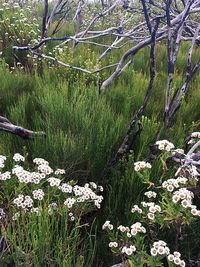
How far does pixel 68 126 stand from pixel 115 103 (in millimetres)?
496

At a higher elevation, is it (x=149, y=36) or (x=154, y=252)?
(x=149, y=36)

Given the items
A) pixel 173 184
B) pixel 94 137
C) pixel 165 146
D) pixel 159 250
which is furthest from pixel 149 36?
pixel 159 250

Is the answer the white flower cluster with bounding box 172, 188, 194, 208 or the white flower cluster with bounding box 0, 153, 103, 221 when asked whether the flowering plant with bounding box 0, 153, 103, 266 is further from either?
the white flower cluster with bounding box 172, 188, 194, 208

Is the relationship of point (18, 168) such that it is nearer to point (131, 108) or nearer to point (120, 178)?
point (120, 178)

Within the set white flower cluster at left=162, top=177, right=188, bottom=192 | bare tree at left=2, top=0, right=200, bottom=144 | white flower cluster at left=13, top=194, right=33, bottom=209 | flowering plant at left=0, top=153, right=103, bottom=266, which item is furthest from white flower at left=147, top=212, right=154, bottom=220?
bare tree at left=2, top=0, right=200, bottom=144

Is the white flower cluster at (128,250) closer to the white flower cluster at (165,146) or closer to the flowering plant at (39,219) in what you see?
the flowering plant at (39,219)

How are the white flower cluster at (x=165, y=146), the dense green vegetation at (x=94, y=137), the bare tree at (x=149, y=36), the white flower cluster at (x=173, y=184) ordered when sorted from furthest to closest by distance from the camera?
the bare tree at (x=149, y=36) → the dense green vegetation at (x=94, y=137) → the white flower cluster at (x=165, y=146) → the white flower cluster at (x=173, y=184)

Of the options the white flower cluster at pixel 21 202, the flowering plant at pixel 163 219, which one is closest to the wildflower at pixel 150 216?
the flowering plant at pixel 163 219

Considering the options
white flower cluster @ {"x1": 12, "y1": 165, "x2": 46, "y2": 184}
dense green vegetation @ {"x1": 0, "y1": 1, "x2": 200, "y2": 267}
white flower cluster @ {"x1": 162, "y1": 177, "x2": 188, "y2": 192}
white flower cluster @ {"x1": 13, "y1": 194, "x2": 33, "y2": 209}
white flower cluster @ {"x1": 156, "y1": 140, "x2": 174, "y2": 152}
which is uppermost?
white flower cluster @ {"x1": 156, "y1": 140, "x2": 174, "y2": 152}

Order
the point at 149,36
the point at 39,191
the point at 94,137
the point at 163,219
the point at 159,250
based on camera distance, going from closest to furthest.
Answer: the point at 159,250, the point at 163,219, the point at 39,191, the point at 94,137, the point at 149,36

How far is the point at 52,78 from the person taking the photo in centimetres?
284

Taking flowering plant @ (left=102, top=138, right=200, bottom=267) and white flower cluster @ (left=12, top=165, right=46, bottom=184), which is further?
white flower cluster @ (left=12, top=165, right=46, bottom=184)

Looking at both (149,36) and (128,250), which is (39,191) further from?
(149,36)

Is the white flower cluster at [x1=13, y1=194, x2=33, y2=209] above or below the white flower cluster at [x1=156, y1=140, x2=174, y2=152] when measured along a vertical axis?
below
